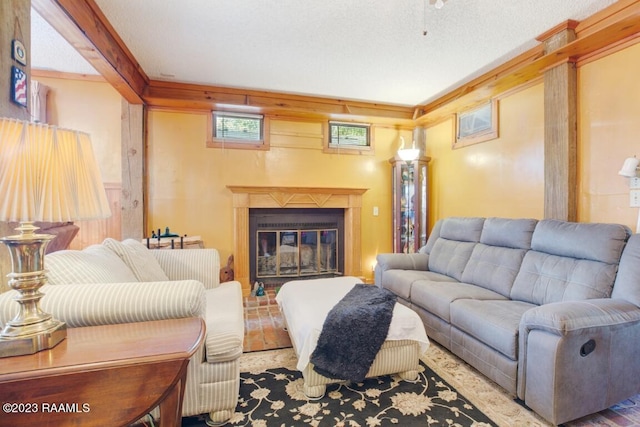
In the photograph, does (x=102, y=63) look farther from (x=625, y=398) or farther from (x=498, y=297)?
(x=625, y=398)

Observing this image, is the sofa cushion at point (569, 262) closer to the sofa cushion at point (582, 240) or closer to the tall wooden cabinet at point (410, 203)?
the sofa cushion at point (582, 240)

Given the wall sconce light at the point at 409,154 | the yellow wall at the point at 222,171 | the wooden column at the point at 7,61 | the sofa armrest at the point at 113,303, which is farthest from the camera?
the wall sconce light at the point at 409,154

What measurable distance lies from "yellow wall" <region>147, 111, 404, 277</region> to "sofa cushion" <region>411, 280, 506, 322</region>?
1.76 meters

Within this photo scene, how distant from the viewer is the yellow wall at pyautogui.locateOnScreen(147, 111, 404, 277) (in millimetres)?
3773

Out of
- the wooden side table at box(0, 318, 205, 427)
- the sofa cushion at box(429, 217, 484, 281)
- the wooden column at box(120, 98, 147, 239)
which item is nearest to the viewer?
the wooden side table at box(0, 318, 205, 427)

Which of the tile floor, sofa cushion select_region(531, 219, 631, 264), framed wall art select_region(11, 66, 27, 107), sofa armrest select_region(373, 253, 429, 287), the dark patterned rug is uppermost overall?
framed wall art select_region(11, 66, 27, 107)

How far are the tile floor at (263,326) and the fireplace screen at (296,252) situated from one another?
52cm

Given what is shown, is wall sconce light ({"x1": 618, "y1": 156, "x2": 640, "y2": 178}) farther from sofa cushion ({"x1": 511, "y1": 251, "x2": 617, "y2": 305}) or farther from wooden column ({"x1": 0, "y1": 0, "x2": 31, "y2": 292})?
wooden column ({"x1": 0, "y1": 0, "x2": 31, "y2": 292})

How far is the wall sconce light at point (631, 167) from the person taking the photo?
2174 mm

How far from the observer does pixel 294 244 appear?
4301 mm

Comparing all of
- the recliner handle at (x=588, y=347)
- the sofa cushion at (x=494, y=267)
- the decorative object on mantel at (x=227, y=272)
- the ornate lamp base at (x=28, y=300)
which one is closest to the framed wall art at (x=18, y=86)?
the ornate lamp base at (x=28, y=300)

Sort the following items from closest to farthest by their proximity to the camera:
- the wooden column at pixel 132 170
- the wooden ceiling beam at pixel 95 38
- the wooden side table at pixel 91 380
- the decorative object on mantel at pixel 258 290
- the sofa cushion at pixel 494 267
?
1. the wooden side table at pixel 91 380
2. the wooden ceiling beam at pixel 95 38
3. the sofa cushion at pixel 494 267
4. the wooden column at pixel 132 170
5. the decorative object on mantel at pixel 258 290

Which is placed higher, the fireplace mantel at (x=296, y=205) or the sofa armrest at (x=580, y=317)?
the fireplace mantel at (x=296, y=205)

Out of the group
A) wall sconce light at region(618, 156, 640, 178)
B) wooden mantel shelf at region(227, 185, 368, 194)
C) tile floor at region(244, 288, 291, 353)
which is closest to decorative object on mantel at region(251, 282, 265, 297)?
tile floor at region(244, 288, 291, 353)
